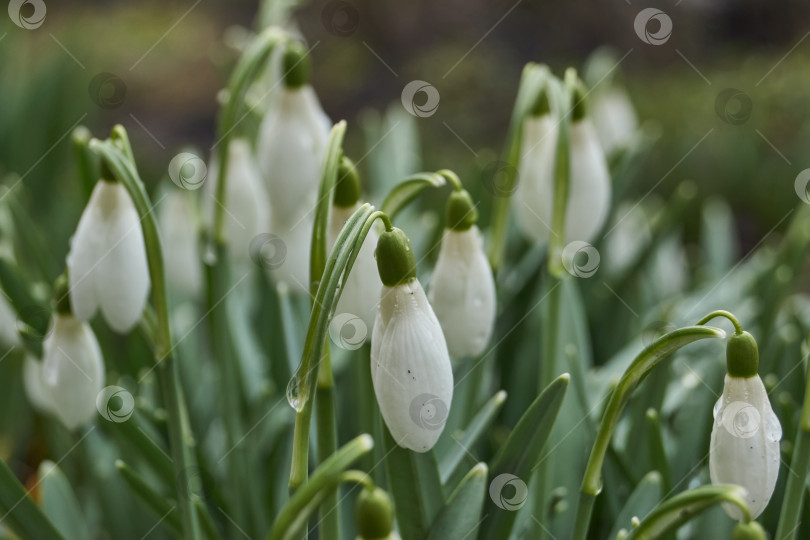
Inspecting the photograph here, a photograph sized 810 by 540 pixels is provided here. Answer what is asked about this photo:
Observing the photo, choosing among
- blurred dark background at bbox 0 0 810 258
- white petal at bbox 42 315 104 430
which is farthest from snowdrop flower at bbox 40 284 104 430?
blurred dark background at bbox 0 0 810 258

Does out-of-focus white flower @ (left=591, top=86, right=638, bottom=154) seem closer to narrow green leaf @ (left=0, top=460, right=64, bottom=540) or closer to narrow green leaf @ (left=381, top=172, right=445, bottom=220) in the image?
narrow green leaf @ (left=381, top=172, right=445, bottom=220)

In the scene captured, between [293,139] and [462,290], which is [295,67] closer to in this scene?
[293,139]

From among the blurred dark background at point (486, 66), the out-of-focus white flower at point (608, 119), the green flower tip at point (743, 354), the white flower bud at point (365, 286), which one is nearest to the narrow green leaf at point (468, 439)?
the white flower bud at point (365, 286)

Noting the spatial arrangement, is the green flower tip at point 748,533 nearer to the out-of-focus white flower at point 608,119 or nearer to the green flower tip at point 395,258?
the green flower tip at point 395,258

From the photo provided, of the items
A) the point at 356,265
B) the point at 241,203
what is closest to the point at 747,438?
the point at 356,265

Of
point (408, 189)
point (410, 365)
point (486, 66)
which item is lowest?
point (410, 365)

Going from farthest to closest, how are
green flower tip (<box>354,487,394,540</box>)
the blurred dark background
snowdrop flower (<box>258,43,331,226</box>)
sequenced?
the blurred dark background < snowdrop flower (<box>258,43,331,226</box>) < green flower tip (<box>354,487,394,540</box>)

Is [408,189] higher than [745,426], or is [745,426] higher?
[408,189]
